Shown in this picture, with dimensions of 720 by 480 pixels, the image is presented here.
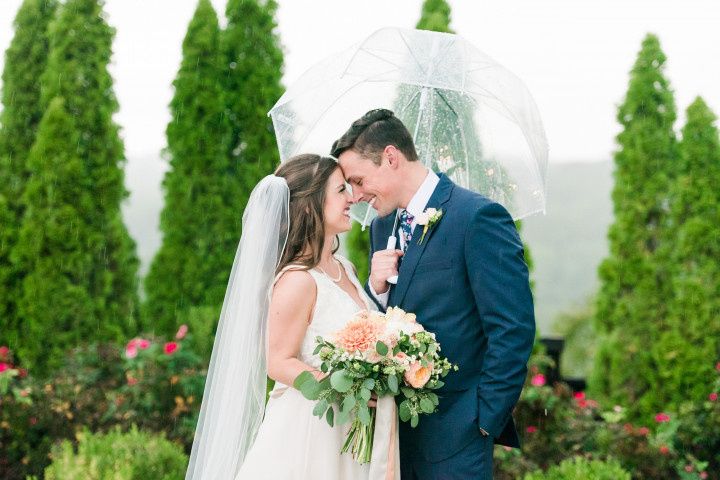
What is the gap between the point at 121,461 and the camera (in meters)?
4.36

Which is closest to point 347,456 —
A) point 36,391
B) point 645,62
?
point 36,391

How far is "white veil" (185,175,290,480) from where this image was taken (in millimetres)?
3369

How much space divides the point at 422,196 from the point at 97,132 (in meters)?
6.26

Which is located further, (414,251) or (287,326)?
(414,251)

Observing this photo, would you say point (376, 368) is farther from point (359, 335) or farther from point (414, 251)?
point (414, 251)

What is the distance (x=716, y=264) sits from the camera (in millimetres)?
8156

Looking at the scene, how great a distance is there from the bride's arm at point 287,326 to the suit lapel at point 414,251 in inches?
14.6

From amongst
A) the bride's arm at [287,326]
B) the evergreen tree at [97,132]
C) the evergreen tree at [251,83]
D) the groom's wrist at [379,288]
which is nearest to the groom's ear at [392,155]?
the groom's wrist at [379,288]

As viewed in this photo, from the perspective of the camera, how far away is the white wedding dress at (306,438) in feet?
10.3

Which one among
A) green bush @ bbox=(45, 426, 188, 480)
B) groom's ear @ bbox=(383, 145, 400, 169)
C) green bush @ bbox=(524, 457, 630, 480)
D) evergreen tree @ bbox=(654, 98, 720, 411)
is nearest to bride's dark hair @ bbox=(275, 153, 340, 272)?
groom's ear @ bbox=(383, 145, 400, 169)

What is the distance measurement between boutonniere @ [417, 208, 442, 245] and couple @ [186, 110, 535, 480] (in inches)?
0.8

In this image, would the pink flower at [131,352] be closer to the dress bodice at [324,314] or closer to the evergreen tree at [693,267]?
the dress bodice at [324,314]

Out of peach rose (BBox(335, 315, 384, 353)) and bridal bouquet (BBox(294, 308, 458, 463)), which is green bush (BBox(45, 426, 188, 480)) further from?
peach rose (BBox(335, 315, 384, 353))

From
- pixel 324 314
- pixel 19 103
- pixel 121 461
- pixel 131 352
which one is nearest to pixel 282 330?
pixel 324 314
